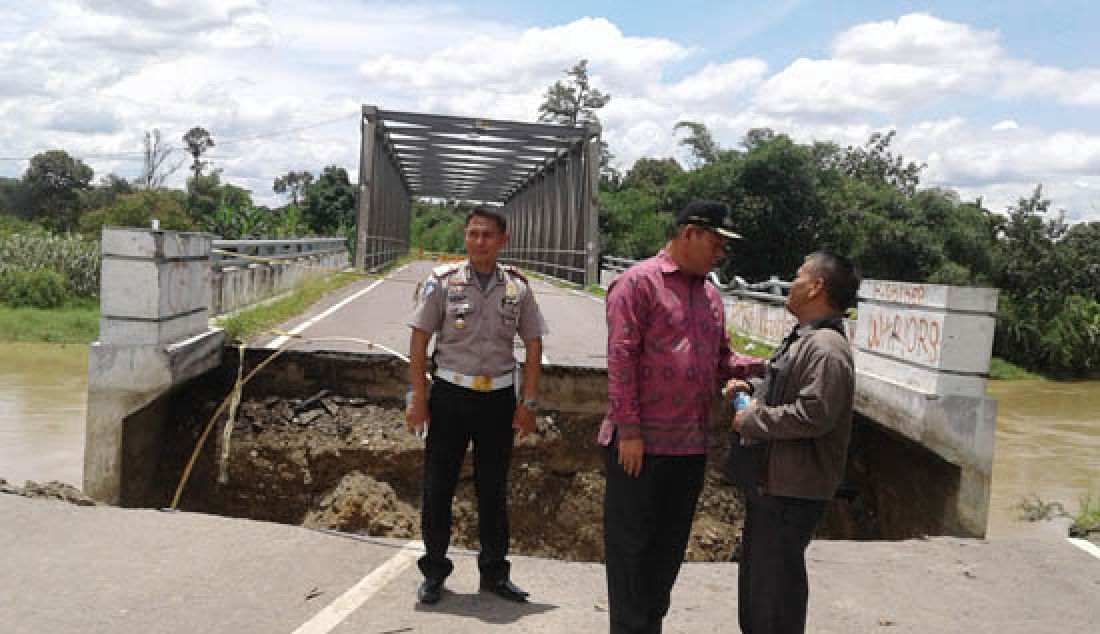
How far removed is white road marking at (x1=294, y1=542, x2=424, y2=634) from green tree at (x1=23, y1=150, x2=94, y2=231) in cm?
6358

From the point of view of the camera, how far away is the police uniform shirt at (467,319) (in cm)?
425

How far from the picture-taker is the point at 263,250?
14.1 metres

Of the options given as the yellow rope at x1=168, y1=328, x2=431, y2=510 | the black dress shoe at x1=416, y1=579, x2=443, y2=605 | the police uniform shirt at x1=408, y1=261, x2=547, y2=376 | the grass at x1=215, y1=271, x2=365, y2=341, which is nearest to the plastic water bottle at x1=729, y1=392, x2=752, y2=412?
the police uniform shirt at x1=408, y1=261, x2=547, y2=376

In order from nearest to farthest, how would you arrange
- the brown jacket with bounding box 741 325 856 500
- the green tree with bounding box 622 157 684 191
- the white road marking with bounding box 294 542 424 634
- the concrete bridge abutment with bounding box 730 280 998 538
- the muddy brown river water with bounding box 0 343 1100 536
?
the brown jacket with bounding box 741 325 856 500, the white road marking with bounding box 294 542 424 634, the concrete bridge abutment with bounding box 730 280 998 538, the muddy brown river water with bounding box 0 343 1100 536, the green tree with bounding box 622 157 684 191

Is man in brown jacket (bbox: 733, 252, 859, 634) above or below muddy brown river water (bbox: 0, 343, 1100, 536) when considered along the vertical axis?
above

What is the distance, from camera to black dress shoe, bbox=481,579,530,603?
4.26 meters

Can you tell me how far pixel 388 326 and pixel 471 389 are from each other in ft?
23.3

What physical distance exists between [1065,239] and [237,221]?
1194 inches

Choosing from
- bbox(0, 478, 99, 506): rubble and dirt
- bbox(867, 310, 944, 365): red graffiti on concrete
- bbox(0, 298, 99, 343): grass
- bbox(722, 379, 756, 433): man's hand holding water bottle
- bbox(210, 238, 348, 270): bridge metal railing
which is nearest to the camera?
bbox(722, 379, 756, 433): man's hand holding water bottle

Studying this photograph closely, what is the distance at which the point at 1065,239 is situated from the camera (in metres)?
35.8

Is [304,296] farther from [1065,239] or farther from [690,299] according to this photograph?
[1065,239]

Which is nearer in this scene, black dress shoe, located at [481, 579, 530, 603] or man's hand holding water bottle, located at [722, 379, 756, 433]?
man's hand holding water bottle, located at [722, 379, 756, 433]

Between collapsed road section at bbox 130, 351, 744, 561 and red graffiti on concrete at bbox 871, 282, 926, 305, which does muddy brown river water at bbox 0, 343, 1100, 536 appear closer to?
red graffiti on concrete at bbox 871, 282, 926, 305

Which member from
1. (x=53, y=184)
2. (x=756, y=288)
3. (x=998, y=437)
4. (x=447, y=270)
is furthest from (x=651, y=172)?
(x=447, y=270)
